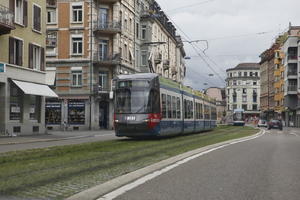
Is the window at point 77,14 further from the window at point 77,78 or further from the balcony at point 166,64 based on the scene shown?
the balcony at point 166,64

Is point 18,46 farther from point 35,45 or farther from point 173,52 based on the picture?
point 173,52

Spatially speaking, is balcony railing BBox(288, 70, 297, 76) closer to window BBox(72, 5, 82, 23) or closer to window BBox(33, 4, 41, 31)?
window BBox(72, 5, 82, 23)

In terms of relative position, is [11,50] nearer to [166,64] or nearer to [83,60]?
[83,60]

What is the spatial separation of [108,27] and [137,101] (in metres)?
24.2

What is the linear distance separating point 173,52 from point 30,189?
233 feet

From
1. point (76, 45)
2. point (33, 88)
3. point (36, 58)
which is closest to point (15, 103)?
point (33, 88)

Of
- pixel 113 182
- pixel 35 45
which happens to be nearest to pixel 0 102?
pixel 35 45

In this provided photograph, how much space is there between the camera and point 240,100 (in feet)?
507

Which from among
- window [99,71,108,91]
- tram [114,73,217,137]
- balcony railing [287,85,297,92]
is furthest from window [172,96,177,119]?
balcony railing [287,85,297,92]

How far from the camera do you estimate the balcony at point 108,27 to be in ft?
143

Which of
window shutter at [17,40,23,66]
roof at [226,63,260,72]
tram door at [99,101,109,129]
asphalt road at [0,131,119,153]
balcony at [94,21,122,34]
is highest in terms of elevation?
roof at [226,63,260,72]

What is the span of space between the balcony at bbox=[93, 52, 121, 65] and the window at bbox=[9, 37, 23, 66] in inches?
577

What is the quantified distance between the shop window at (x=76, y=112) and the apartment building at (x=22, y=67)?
11423mm

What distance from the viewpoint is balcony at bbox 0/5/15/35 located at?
25.3m
